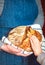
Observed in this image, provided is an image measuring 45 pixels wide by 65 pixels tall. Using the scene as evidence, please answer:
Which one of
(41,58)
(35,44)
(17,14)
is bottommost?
Answer: (41,58)

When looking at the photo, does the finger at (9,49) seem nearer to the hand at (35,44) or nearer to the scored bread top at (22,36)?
the scored bread top at (22,36)

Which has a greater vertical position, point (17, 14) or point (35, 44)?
point (17, 14)

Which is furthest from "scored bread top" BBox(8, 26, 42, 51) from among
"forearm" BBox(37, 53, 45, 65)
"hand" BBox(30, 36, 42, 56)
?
"forearm" BBox(37, 53, 45, 65)

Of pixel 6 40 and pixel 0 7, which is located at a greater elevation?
pixel 0 7

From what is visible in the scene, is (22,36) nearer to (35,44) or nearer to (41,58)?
(35,44)

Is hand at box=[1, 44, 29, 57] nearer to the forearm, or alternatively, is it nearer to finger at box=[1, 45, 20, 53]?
finger at box=[1, 45, 20, 53]

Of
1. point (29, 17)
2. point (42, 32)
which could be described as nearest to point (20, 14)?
point (29, 17)

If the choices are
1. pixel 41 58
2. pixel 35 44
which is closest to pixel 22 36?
pixel 35 44

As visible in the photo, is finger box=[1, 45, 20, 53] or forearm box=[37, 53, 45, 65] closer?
forearm box=[37, 53, 45, 65]

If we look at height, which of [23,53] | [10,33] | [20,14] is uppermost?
[20,14]

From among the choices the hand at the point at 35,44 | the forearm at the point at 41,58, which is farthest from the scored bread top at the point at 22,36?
the forearm at the point at 41,58

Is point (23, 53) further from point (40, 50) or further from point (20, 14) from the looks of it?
point (20, 14)
